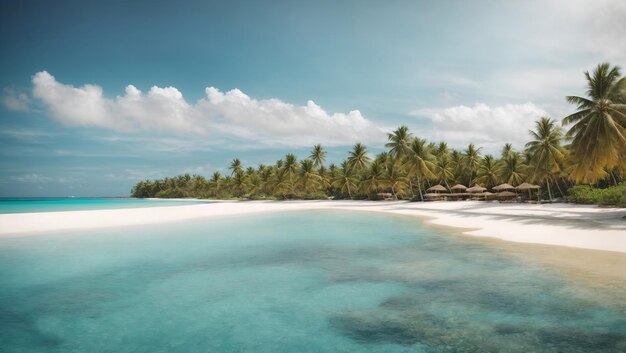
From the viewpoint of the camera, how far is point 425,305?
6230 millimetres

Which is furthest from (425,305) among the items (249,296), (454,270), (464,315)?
(249,296)

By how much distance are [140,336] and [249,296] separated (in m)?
2.33

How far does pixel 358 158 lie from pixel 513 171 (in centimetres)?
2244

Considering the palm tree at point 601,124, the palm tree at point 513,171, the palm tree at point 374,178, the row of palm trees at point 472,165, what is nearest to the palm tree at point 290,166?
the row of palm trees at point 472,165

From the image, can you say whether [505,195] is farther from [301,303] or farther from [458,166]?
[301,303]

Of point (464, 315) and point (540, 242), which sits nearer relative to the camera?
point (464, 315)

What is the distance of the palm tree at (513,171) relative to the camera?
41.0 metres

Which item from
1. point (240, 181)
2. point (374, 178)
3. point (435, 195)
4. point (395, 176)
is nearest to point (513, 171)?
point (435, 195)

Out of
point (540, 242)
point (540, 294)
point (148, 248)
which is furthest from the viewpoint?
point (148, 248)

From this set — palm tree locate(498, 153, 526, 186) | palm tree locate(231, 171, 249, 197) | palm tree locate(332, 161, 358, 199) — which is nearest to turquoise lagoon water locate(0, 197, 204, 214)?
palm tree locate(231, 171, 249, 197)

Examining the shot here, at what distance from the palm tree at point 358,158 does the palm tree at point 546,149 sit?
25.2 m

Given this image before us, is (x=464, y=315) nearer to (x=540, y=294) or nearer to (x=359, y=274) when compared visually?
(x=540, y=294)

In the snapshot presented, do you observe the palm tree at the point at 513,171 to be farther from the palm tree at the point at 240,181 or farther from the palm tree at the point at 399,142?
the palm tree at the point at 240,181

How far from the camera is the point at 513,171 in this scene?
41438 millimetres
